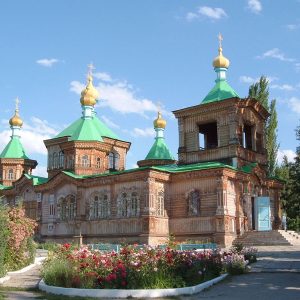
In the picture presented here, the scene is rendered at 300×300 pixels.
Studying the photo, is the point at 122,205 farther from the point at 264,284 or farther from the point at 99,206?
the point at 264,284

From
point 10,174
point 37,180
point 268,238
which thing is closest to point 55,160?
point 37,180

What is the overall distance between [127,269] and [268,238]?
544 inches

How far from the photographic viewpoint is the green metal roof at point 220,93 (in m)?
28.3

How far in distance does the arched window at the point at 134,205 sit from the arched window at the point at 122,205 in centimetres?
42

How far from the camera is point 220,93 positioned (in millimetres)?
28656

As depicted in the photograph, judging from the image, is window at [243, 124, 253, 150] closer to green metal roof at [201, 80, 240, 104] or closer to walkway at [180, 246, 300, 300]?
green metal roof at [201, 80, 240, 104]

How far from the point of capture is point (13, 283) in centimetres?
1316

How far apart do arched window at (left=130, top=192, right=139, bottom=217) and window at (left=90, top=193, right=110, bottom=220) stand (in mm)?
1853

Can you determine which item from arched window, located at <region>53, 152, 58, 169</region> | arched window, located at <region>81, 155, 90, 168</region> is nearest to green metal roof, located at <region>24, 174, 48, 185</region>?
arched window, located at <region>53, 152, 58, 169</region>

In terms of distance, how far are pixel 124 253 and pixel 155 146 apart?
25355mm

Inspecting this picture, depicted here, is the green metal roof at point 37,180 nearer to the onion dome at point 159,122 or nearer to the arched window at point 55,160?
the arched window at point 55,160

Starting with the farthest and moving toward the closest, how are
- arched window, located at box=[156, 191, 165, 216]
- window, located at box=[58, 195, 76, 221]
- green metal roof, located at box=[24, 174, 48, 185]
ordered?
green metal roof, located at box=[24, 174, 48, 185] → window, located at box=[58, 195, 76, 221] → arched window, located at box=[156, 191, 165, 216]

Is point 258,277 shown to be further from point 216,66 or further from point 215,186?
point 216,66

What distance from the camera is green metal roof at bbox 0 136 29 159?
3912 centimetres
